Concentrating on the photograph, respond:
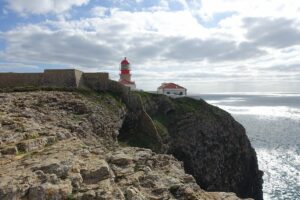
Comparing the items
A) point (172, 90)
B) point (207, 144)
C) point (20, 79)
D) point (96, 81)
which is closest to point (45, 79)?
point (20, 79)

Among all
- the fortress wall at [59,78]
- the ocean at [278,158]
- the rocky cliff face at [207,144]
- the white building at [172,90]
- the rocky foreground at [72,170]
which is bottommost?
the ocean at [278,158]

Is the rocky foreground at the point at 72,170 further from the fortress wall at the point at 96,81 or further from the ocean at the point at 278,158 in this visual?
the ocean at the point at 278,158

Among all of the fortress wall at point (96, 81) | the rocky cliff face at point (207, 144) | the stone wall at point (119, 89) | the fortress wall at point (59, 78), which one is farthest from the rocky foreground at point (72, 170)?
the rocky cliff face at point (207, 144)

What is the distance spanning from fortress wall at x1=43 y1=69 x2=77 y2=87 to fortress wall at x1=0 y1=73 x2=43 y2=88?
97cm

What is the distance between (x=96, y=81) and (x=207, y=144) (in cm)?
2223

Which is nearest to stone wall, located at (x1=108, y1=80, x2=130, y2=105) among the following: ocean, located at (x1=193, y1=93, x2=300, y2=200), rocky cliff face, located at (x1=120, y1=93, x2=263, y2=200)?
rocky cliff face, located at (x1=120, y1=93, x2=263, y2=200)

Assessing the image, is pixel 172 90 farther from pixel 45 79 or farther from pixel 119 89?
pixel 45 79

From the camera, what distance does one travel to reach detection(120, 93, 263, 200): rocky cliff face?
60.2m

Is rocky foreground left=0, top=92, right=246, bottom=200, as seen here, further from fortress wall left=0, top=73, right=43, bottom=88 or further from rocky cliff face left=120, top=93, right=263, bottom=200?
rocky cliff face left=120, top=93, right=263, bottom=200

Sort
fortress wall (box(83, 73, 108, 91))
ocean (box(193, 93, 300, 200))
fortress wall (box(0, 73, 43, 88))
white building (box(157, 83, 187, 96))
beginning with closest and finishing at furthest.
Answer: fortress wall (box(0, 73, 43, 88)) → fortress wall (box(83, 73, 108, 91)) → ocean (box(193, 93, 300, 200)) → white building (box(157, 83, 187, 96))

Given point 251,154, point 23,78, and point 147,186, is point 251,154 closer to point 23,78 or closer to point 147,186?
point 23,78

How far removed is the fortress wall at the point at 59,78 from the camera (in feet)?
173

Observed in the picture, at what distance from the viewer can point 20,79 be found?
5288 centimetres

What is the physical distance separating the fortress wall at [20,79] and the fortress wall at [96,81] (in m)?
7.08
